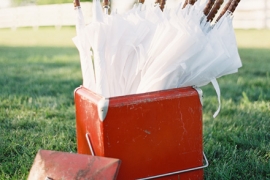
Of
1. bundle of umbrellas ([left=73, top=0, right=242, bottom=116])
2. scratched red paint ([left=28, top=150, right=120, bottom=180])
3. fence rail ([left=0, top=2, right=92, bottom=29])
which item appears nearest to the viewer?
scratched red paint ([left=28, top=150, right=120, bottom=180])

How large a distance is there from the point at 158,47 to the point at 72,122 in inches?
38.3

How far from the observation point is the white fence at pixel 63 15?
1245cm

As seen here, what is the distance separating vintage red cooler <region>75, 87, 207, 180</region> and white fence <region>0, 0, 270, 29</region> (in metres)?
10.1

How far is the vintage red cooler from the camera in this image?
1.23 m

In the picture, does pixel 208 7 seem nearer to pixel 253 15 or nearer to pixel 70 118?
pixel 70 118

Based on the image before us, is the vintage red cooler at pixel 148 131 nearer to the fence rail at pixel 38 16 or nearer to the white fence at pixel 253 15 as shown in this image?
the white fence at pixel 253 15

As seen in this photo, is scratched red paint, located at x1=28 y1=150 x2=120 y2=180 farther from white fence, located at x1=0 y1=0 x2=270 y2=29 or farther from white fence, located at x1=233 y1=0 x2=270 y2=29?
white fence, located at x1=233 y1=0 x2=270 y2=29

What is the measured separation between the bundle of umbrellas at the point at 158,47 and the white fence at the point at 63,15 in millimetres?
9922

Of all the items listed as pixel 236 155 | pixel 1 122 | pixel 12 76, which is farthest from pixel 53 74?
pixel 236 155

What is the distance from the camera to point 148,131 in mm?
1275

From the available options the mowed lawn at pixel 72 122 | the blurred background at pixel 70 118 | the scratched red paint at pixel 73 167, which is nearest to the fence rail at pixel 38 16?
the blurred background at pixel 70 118

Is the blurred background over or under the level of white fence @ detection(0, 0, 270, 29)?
over

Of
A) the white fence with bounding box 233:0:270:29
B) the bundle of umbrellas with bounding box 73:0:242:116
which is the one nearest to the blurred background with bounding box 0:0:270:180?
the bundle of umbrellas with bounding box 73:0:242:116

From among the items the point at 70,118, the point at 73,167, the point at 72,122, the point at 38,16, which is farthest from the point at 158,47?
the point at 38,16
